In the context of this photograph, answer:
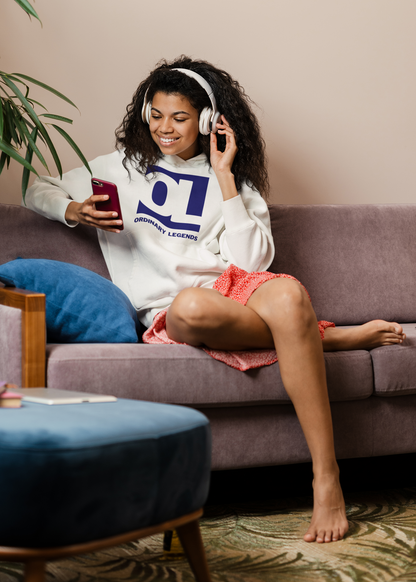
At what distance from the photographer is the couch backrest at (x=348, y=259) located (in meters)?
2.13

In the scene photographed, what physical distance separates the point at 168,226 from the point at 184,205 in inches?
3.6

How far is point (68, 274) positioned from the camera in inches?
59.9

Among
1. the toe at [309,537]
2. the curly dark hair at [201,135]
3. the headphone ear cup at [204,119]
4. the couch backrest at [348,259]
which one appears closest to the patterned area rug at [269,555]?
the toe at [309,537]

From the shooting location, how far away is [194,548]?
0.94 m

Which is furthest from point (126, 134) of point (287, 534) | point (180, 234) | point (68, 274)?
point (287, 534)

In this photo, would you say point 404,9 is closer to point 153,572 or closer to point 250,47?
point 250,47

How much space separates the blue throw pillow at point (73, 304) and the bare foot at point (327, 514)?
61cm

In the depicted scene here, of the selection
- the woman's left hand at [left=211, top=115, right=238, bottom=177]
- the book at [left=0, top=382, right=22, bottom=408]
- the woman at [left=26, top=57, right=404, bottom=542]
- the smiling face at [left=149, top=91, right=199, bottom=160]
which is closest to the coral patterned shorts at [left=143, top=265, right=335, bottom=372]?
the woman at [left=26, top=57, right=404, bottom=542]

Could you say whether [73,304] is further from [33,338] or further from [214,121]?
[214,121]

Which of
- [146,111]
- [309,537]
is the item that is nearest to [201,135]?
[146,111]

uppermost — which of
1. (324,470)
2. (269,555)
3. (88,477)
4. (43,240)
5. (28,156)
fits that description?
(28,156)

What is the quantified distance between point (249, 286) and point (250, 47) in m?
1.38

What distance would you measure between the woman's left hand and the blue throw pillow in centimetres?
60

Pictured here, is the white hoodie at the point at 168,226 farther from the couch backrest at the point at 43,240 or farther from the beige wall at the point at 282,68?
the beige wall at the point at 282,68
